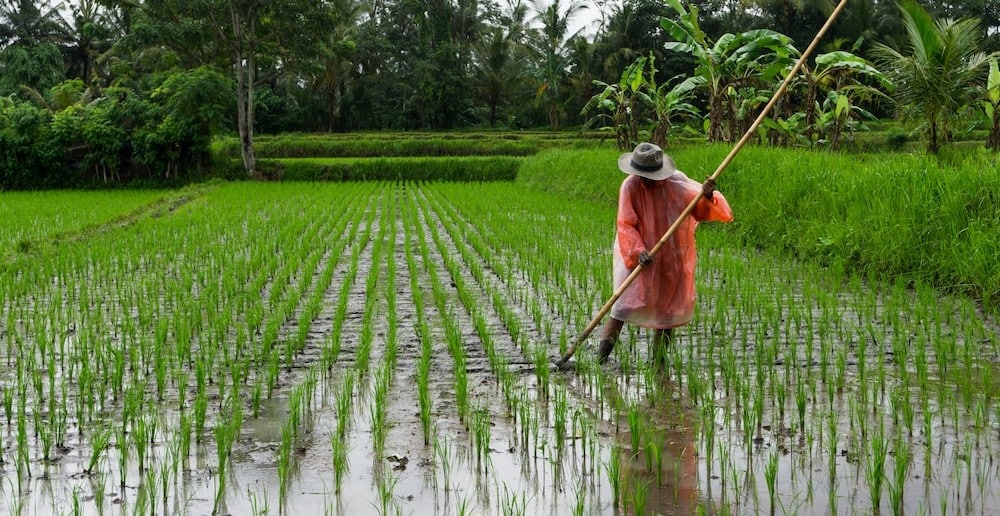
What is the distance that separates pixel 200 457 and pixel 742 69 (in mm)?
12334

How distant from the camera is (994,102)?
1102cm

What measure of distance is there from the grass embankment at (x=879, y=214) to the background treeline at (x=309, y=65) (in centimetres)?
1493

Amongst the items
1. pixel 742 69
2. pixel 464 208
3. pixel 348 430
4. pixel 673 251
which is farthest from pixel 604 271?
pixel 742 69

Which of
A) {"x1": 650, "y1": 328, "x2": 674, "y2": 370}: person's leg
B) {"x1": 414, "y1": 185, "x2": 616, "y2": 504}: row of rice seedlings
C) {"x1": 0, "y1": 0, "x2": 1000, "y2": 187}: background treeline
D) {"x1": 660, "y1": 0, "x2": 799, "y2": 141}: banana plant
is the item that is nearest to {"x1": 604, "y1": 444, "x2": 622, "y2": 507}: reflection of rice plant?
{"x1": 414, "y1": 185, "x2": 616, "y2": 504}: row of rice seedlings

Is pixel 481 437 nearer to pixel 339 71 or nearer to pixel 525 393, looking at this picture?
pixel 525 393

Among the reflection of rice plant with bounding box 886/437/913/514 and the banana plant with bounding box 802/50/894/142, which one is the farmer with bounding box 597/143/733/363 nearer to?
the reflection of rice plant with bounding box 886/437/913/514

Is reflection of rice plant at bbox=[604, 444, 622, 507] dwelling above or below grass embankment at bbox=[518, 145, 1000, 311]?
below

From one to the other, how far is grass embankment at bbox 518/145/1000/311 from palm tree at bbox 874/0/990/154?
6.14 feet

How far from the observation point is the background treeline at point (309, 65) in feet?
70.4

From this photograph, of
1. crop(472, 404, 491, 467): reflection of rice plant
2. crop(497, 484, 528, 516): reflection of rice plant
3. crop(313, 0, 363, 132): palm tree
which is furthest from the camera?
crop(313, 0, 363, 132): palm tree

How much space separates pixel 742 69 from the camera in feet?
46.4

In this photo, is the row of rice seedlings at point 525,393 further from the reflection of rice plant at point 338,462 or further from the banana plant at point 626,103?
the banana plant at point 626,103

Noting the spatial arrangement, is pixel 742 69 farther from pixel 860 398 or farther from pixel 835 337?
pixel 860 398

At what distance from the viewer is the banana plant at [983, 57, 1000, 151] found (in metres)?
10.6
